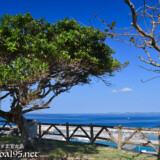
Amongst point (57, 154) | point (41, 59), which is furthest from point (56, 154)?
point (41, 59)

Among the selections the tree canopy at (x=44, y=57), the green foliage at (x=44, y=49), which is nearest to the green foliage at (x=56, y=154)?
the tree canopy at (x=44, y=57)

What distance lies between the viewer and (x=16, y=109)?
31.2 feet

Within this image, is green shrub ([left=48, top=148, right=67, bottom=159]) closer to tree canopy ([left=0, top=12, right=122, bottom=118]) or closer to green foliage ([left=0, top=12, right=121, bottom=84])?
tree canopy ([left=0, top=12, right=122, bottom=118])

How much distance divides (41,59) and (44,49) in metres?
0.49

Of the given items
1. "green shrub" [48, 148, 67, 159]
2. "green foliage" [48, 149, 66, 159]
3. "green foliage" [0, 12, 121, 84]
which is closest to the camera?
"green foliage" [0, 12, 121, 84]

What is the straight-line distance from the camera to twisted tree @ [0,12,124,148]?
7.66m

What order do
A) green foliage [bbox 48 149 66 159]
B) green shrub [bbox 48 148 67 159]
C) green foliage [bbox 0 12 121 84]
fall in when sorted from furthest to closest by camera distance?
green shrub [bbox 48 148 67 159]
green foliage [bbox 48 149 66 159]
green foliage [bbox 0 12 121 84]

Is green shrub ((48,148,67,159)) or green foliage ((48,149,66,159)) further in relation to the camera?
green shrub ((48,148,67,159))

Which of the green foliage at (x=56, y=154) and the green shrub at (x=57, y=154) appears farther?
the green shrub at (x=57, y=154)

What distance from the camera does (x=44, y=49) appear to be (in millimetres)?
8516

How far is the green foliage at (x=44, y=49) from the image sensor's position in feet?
24.6

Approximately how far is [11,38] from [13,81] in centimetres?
194

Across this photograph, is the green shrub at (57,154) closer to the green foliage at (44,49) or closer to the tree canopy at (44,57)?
the tree canopy at (44,57)

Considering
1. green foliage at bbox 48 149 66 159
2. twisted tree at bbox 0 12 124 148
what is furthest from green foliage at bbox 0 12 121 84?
green foliage at bbox 48 149 66 159
